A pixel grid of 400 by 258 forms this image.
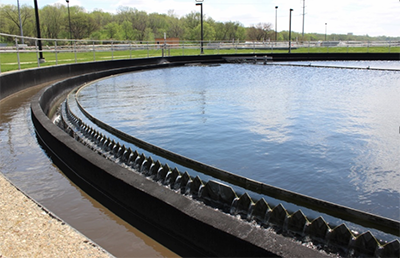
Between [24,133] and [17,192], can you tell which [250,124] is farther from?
[17,192]

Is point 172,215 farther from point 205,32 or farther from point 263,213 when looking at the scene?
point 205,32

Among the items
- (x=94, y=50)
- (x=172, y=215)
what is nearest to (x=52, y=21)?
(x=94, y=50)

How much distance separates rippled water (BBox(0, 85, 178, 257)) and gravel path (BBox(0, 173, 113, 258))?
0.41 meters

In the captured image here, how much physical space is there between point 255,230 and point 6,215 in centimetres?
274

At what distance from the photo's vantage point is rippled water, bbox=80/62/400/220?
606cm

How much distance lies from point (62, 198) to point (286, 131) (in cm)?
598

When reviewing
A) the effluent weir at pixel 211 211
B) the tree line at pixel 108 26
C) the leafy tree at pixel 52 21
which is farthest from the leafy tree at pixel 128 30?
the effluent weir at pixel 211 211

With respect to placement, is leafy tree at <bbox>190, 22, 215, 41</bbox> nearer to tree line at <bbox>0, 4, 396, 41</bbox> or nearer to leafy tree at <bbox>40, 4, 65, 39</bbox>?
tree line at <bbox>0, 4, 396, 41</bbox>

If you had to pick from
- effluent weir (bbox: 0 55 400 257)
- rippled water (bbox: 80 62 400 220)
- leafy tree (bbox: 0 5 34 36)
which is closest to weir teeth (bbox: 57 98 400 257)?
effluent weir (bbox: 0 55 400 257)

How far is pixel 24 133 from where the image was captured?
8219 mm

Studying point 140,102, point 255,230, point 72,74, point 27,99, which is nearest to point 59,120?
point 27,99

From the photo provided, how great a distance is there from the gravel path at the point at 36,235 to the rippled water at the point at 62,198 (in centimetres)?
41

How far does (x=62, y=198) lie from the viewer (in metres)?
4.98

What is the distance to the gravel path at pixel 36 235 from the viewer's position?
324 centimetres
